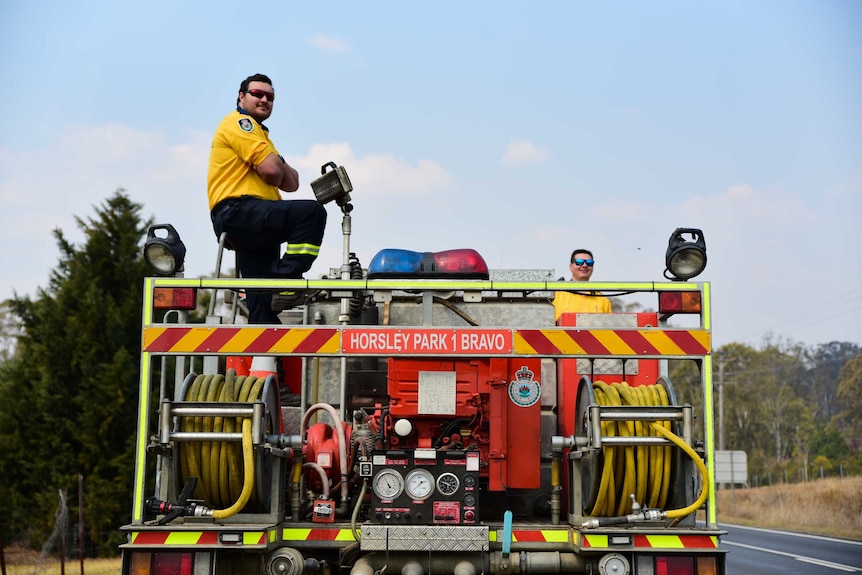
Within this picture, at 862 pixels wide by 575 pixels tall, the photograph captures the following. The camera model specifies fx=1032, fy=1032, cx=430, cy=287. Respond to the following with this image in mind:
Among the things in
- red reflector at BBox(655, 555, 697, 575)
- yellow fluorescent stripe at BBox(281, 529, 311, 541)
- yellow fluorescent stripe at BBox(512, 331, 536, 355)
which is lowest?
red reflector at BBox(655, 555, 697, 575)

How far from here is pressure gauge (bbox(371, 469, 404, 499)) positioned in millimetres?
5539

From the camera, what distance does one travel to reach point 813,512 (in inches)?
1213

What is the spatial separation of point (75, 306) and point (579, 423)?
1802 centimetres

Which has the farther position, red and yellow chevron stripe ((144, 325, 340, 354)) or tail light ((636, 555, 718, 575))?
red and yellow chevron stripe ((144, 325, 340, 354))

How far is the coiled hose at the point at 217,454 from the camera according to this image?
5.43m

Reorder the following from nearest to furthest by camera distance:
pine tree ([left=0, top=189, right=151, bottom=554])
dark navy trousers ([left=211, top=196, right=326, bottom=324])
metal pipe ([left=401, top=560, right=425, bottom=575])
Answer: metal pipe ([left=401, top=560, right=425, bottom=575]), dark navy trousers ([left=211, top=196, right=326, bottom=324]), pine tree ([left=0, top=189, right=151, bottom=554])

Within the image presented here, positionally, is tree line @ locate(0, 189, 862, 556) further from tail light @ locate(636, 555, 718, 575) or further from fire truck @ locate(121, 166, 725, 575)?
tail light @ locate(636, 555, 718, 575)

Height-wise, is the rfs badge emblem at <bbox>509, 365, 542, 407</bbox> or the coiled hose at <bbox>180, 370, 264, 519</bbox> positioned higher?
the rfs badge emblem at <bbox>509, 365, 542, 407</bbox>

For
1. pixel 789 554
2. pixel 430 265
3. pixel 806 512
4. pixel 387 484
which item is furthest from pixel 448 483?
pixel 806 512

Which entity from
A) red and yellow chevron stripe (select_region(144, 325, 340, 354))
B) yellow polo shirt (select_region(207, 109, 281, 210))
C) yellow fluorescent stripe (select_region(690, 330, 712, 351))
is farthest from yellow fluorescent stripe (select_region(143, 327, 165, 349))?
yellow fluorescent stripe (select_region(690, 330, 712, 351))

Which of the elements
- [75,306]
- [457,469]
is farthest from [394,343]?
[75,306]

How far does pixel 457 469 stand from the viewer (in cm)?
560

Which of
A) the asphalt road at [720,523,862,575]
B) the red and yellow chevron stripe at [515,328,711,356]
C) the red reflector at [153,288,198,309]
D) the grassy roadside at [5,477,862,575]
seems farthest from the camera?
the grassy roadside at [5,477,862,575]

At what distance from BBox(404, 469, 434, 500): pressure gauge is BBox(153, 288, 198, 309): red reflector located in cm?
151
